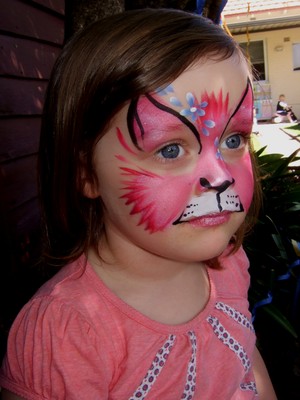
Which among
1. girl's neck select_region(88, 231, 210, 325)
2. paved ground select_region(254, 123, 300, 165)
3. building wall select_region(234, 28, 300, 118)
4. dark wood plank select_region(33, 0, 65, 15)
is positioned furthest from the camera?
building wall select_region(234, 28, 300, 118)

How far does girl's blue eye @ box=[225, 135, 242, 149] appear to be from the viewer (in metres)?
1.18

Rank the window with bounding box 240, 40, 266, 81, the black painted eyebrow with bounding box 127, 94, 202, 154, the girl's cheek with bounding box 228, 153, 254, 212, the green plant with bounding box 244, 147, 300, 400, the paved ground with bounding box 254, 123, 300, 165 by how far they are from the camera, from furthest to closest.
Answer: the window with bounding box 240, 40, 266, 81 < the paved ground with bounding box 254, 123, 300, 165 < the green plant with bounding box 244, 147, 300, 400 < the girl's cheek with bounding box 228, 153, 254, 212 < the black painted eyebrow with bounding box 127, 94, 202, 154

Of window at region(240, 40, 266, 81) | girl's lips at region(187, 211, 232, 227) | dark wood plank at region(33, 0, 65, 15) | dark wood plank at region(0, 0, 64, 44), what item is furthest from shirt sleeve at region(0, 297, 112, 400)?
window at region(240, 40, 266, 81)

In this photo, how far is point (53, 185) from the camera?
1.29 metres

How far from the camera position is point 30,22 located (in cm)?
307

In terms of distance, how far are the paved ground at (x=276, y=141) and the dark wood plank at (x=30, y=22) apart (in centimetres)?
608

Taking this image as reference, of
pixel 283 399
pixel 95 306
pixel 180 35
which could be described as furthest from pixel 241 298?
pixel 283 399

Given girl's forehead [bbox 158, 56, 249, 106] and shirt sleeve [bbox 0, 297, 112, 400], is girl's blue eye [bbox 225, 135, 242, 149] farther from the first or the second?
shirt sleeve [bbox 0, 297, 112, 400]

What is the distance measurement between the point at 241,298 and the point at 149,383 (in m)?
0.53

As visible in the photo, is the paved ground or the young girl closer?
the young girl

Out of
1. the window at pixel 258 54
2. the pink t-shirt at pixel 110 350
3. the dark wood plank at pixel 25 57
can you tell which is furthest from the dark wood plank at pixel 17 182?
the window at pixel 258 54

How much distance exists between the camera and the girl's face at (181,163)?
105 centimetres

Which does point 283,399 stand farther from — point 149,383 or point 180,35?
point 180,35

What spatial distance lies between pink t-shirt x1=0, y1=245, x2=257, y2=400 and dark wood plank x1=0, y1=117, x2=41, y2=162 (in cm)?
175
